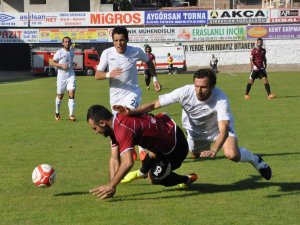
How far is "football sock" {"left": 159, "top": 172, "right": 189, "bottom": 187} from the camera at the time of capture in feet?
23.3

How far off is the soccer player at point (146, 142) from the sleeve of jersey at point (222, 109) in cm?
55

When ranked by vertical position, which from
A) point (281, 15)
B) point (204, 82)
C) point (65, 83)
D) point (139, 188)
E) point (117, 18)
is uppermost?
point (281, 15)

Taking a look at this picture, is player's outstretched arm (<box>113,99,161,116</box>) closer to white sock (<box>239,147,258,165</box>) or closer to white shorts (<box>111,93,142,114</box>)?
white sock (<box>239,147,258,165</box>)

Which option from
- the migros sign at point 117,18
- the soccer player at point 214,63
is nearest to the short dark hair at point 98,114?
the soccer player at point 214,63

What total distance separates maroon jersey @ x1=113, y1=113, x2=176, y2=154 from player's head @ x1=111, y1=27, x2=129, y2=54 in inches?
74.3

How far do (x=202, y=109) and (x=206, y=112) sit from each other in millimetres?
71

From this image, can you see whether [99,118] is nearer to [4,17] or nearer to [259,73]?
[259,73]

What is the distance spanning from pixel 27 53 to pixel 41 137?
151 ft

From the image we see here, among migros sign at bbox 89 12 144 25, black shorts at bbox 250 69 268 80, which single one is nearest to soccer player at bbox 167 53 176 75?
migros sign at bbox 89 12 144 25

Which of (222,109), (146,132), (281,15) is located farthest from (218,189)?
(281,15)

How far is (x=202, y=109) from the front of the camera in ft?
22.6

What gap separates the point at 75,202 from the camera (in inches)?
265

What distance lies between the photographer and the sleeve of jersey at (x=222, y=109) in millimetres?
6613

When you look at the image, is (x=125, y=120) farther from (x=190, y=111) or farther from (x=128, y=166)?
(x=190, y=111)
